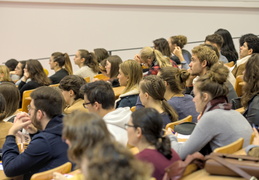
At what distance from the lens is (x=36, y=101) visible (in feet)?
10.9

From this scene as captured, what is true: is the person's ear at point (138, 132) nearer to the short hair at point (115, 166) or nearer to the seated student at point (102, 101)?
the seated student at point (102, 101)

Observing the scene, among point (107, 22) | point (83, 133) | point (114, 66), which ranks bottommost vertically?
point (107, 22)

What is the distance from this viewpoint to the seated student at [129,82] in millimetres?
4957

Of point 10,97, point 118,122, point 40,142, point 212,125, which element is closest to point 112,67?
point 10,97

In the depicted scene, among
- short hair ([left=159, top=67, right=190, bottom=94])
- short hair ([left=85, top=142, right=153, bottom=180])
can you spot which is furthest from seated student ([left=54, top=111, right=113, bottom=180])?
short hair ([left=159, top=67, right=190, bottom=94])

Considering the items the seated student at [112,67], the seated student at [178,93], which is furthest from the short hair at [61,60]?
the seated student at [178,93]

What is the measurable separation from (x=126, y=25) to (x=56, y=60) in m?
3.91

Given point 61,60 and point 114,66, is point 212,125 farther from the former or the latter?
point 61,60

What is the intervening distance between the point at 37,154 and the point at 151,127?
0.89 m

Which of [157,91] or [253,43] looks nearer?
[157,91]

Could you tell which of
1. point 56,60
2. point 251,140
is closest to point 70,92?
point 251,140

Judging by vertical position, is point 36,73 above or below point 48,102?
below

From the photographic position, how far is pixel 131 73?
5164mm

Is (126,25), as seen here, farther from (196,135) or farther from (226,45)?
(196,135)
